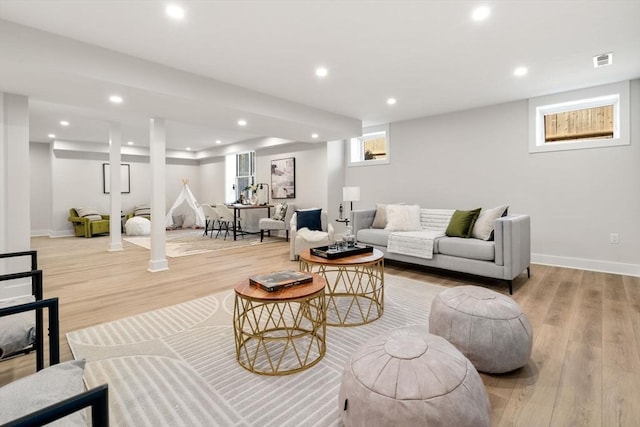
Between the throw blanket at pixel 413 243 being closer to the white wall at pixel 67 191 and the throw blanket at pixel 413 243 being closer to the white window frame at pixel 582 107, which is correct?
the white window frame at pixel 582 107

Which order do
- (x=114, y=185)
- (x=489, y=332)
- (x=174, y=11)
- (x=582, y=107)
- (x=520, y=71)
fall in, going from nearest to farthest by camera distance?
1. (x=489, y=332)
2. (x=174, y=11)
3. (x=520, y=71)
4. (x=582, y=107)
5. (x=114, y=185)

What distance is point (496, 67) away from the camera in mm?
3416

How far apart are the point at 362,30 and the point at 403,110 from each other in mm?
2706

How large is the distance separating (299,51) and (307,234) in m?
2.83

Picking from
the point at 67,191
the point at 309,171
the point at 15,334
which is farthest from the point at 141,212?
the point at 15,334

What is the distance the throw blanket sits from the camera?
12.7ft

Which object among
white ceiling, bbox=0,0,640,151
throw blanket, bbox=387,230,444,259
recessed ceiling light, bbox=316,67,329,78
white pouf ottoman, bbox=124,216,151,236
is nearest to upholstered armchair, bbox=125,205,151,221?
white pouf ottoman, bbox=124,216,151,236

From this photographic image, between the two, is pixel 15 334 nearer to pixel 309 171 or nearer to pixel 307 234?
pixel 307 234

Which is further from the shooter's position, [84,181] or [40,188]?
[84,181]

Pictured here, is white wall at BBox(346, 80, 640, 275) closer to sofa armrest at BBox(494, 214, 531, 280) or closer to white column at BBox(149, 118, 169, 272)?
sofa armrest at BBox(494, 214, 531, 280)

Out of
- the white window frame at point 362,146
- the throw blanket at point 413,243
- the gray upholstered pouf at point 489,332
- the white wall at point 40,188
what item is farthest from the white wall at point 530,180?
the white wall at point 40,188

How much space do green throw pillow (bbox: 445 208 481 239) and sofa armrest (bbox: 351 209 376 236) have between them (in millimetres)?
1322

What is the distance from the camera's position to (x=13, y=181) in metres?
3.29

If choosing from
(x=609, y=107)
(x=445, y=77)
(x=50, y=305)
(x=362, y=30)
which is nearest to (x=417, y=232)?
(x=445, y=77)
